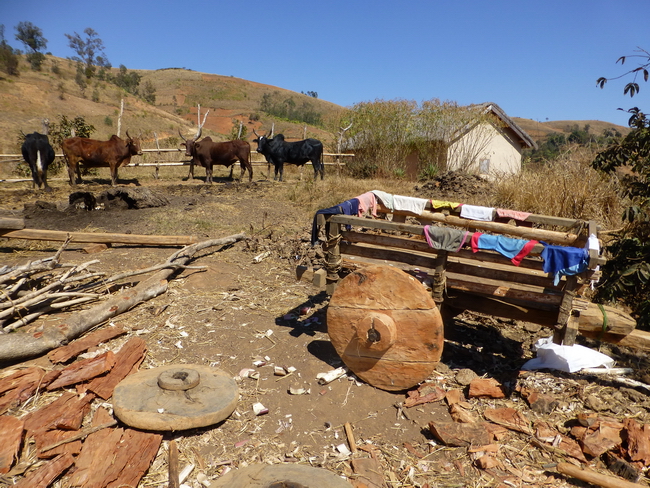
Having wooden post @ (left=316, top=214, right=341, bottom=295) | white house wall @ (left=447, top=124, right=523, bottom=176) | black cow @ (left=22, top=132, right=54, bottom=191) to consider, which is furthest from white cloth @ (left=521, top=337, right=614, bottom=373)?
white house wall @ (left=447, top=124, right=523, bottom=176)

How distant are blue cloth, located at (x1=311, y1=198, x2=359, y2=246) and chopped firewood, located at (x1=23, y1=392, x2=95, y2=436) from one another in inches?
83.4

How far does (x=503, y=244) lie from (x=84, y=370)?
134 inches

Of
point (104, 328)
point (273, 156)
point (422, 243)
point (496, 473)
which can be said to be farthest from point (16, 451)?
point (273, 156)

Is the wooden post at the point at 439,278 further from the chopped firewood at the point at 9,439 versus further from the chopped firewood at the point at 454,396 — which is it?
the chopped firewood at the point at 9,439

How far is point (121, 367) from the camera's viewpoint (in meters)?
3.29

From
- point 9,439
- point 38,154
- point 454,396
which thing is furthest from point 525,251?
point 38,154

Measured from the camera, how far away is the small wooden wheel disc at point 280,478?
2299mm

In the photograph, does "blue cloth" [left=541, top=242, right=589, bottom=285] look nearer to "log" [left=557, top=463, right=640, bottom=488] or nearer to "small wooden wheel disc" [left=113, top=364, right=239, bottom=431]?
"log" [left=557, top=463, right=640, bottom=488]

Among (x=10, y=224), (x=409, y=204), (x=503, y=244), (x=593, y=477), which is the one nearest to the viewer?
(x=593, y=477)

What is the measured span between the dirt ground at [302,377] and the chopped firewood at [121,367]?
0.40 feet

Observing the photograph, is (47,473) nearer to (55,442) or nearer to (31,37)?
(55,442)

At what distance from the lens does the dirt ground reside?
2590mm

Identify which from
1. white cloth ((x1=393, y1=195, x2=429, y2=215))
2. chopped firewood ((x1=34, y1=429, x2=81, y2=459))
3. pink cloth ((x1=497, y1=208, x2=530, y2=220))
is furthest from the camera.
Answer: white cloth ((x1=393, y1=195, x2=429, y2=215))

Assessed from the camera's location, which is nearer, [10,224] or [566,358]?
[566,358]
